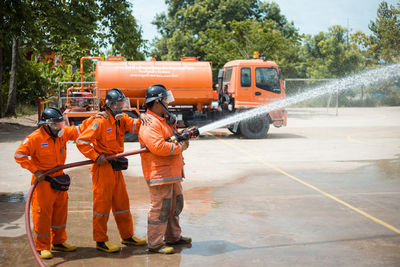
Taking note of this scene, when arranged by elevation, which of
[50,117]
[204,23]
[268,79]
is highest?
[204,23]

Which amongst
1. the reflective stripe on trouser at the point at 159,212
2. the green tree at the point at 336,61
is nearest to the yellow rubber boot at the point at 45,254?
the reflective stripe on trouser at the point at 159,212

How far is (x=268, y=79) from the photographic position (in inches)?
637

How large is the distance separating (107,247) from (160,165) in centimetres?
108

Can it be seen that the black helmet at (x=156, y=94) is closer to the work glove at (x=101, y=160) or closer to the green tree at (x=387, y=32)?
the work glove at (x=101, y=160)

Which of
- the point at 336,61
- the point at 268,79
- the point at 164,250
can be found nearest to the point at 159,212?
the point at 164,250

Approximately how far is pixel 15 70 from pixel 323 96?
79.9ft

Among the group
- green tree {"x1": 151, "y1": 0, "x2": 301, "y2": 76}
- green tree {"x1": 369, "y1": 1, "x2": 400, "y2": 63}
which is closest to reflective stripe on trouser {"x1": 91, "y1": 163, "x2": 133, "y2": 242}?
green tree {"x1": 151, "y1": 0, "x2": 301, "y2": 76}

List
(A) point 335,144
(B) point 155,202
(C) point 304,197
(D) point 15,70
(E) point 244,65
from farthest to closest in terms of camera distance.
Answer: (D) point 15,70 < (E) point 244,65 < (A) point 335,144 < (C) point 304,197 < (B) point 155,202

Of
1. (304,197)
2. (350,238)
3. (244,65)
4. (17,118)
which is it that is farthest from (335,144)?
(17,118)

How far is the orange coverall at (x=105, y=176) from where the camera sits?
5004 mm

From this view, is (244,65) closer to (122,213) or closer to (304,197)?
(304,197)

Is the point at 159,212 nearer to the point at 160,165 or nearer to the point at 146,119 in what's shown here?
the point at 160,165

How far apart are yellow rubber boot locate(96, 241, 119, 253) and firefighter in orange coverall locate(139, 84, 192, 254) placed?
38cm

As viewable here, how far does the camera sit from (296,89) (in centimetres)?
4025
